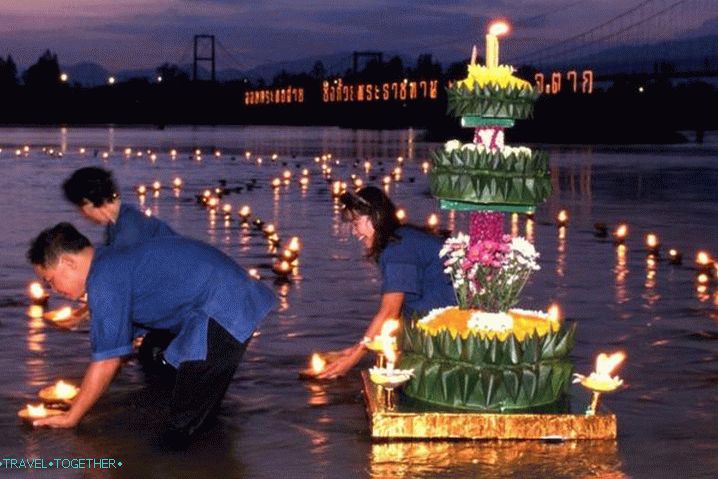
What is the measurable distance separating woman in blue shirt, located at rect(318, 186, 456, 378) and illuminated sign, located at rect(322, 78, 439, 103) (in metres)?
114

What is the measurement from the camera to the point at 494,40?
825 centimetres

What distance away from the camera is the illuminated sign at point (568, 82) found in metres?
103

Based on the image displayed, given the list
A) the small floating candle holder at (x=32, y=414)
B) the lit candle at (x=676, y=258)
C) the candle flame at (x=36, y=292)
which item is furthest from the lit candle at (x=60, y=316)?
the lit candle at (x=676, y=258)

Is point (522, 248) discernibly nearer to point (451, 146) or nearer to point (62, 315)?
point (451, 146)

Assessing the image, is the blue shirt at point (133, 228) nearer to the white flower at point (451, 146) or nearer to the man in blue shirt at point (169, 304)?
the man in blue shirt at point (169, 304)

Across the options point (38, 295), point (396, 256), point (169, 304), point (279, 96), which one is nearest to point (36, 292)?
point (38, 295)

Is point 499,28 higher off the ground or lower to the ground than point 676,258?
higher

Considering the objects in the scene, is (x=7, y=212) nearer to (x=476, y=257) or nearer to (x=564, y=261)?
(x=564, y=261)

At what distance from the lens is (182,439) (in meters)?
7.77

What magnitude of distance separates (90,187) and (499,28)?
8.99 feet

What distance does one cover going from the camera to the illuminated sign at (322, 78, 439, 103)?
129 m

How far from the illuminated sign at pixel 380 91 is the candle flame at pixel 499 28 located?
376 ft

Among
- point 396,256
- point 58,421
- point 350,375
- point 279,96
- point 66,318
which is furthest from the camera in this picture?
point 279,96

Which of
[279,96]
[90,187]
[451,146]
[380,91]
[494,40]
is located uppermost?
[380,91]
